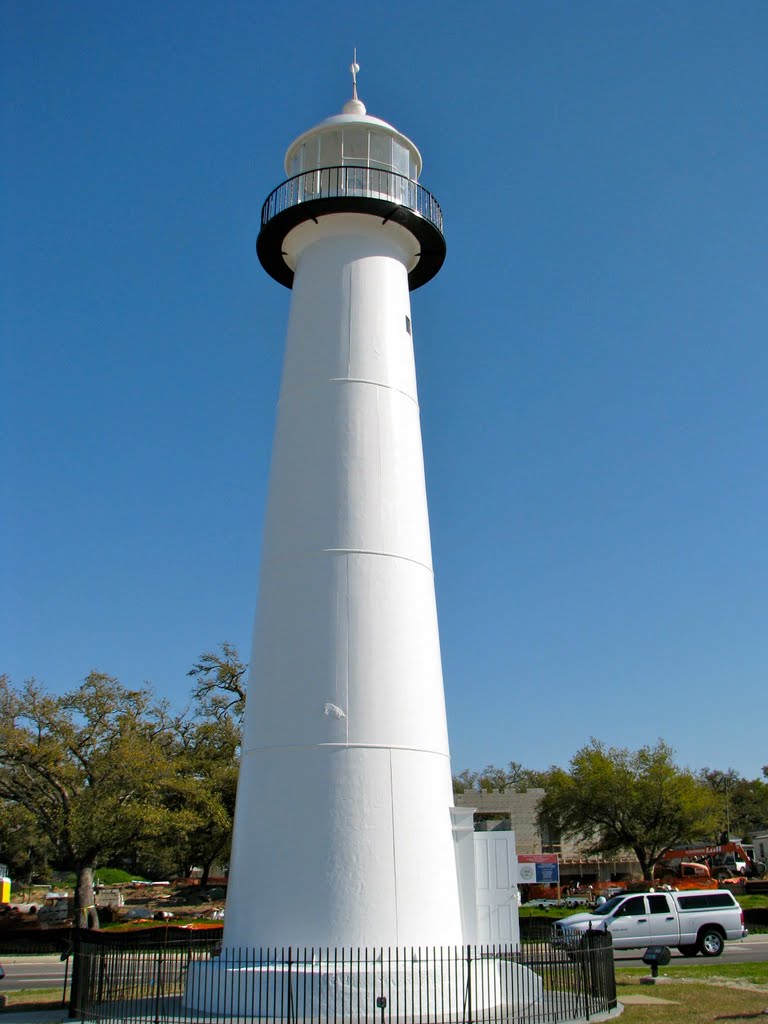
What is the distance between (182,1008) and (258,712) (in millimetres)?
4349

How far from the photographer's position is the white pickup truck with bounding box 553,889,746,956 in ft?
83.4

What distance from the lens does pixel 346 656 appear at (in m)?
14.6

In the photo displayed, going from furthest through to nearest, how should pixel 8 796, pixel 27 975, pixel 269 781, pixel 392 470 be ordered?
pixel 8 796 → pixel 27 975 → pixel 392 470 → pixel 269 781

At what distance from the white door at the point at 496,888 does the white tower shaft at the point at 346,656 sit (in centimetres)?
171

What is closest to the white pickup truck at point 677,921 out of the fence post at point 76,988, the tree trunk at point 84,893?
the fence post at point 76,988

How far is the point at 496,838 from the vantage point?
16.6 meters

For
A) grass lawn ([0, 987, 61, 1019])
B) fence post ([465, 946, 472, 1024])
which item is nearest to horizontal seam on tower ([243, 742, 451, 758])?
fence post ([465, 946, 472, 1024])

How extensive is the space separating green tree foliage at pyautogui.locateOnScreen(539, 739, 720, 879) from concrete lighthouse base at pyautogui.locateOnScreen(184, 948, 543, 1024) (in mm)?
47917

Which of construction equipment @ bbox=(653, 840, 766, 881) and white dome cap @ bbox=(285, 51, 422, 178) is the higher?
white dome cap @ bbox=(285, 51, 422, 178)

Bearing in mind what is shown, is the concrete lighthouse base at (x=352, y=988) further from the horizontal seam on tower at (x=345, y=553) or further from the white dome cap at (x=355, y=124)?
the white dome cap at (x=355, y=124)

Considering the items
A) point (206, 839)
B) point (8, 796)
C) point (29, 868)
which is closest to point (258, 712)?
point (8, 796)

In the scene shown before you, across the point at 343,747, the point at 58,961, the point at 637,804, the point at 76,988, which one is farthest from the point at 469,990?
the point at 637,804

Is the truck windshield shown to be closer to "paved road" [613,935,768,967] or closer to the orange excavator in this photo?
"paved road" [613,935,768,967]

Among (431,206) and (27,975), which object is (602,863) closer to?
(27,975)
